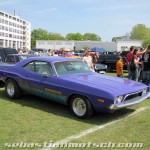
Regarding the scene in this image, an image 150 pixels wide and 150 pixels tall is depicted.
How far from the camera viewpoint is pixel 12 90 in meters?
8.59

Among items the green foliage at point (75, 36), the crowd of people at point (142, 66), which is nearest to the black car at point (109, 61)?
the crowd of people at point (142, 66)

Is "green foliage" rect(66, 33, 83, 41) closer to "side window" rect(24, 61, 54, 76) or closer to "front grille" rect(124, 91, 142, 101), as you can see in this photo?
"side window" rect(24, 61, 54, 76)

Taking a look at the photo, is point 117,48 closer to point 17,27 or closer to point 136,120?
point 17,27

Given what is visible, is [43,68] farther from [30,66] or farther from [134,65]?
[134,65]

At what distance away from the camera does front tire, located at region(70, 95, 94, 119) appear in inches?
258

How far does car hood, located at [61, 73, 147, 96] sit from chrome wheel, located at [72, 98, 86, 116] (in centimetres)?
44

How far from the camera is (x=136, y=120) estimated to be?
6.64 m

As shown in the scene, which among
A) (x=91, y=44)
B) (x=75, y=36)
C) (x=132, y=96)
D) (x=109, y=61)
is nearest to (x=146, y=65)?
(x=132, y=96)

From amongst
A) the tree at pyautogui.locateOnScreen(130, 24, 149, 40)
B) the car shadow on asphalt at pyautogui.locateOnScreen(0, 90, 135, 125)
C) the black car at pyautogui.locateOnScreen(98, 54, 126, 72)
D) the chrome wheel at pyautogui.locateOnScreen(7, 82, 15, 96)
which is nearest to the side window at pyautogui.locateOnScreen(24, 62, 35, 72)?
the chrome wheel at pyautogui.locateOnScreen(7, 82, 15, 96)

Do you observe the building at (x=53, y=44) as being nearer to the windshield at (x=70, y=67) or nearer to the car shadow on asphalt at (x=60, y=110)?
the car shadow on asphalt at (x=60, y=110)

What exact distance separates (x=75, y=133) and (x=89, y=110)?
996mm

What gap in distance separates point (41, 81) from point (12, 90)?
4.74ft

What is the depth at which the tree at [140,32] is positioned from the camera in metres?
139

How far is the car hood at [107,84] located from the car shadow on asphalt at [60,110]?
72 cm
